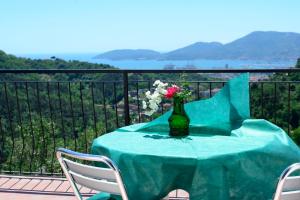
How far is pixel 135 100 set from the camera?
A: 184 inches

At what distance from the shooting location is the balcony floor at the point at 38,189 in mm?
3990

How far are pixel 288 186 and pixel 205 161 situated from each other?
407 millimetres

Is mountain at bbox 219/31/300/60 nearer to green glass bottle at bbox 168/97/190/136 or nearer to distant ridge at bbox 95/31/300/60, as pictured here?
distant ridge at bbox 95/31/300/60

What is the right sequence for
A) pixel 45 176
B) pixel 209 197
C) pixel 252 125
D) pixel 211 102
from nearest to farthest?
pixel 209 197 → pixel 252 125 → pixel 211 102 → pixel 45 176

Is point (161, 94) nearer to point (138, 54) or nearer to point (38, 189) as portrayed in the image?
point (38, 189)

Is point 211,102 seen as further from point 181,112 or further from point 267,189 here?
point 267,189

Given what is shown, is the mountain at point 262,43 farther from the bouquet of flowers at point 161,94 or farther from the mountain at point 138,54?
the bouquet of flowers at point 161,94

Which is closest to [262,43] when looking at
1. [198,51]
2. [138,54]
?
[138,54]

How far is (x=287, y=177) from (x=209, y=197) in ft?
A: 1.44

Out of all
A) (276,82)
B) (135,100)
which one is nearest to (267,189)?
(276,82)

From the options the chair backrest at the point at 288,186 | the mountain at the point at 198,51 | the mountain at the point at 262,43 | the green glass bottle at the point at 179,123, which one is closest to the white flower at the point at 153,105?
the green glass bottle at the point at 179,123

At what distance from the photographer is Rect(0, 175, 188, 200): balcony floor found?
13.1 ft

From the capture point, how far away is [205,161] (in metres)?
2.16

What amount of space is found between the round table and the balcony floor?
61.0 inches
